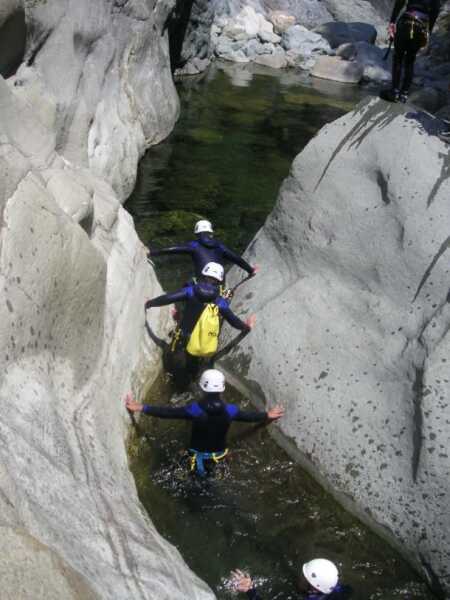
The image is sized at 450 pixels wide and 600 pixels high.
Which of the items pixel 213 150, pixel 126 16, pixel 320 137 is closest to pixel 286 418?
pixel 320 137

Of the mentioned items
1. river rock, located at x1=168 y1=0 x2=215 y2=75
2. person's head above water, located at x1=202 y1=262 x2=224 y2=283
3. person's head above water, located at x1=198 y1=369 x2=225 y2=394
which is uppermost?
person's head above water, located at x1=202 y1=262 x2=224 y2=283

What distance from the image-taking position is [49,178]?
6.99 meters

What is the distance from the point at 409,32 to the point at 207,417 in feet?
→ 18.2

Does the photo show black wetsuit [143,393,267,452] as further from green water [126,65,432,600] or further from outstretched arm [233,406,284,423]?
green water [126,65,432,600]

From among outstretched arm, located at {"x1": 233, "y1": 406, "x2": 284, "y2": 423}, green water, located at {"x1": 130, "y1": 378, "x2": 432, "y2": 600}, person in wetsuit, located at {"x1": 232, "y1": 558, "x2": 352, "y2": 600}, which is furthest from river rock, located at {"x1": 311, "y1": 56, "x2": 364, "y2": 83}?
person in wetsuit, located at {"x1": 232, "y1": 558, "x2": 352, "y2": 600}

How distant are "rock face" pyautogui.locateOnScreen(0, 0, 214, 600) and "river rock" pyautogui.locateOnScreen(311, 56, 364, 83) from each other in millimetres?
19990

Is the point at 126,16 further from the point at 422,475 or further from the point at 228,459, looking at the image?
the point at 422,475

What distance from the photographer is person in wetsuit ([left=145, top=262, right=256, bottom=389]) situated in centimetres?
761

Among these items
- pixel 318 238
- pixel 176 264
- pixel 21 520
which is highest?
pixel 21 520

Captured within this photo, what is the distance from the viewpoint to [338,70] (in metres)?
28.2

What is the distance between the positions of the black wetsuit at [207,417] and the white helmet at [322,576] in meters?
1.73

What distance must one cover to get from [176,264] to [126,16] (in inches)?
250

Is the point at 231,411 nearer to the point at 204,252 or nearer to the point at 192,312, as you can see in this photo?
the point at 192,312

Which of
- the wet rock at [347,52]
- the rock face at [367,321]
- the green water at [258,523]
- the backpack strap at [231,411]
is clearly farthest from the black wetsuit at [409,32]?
the wet rock at [347,52]
